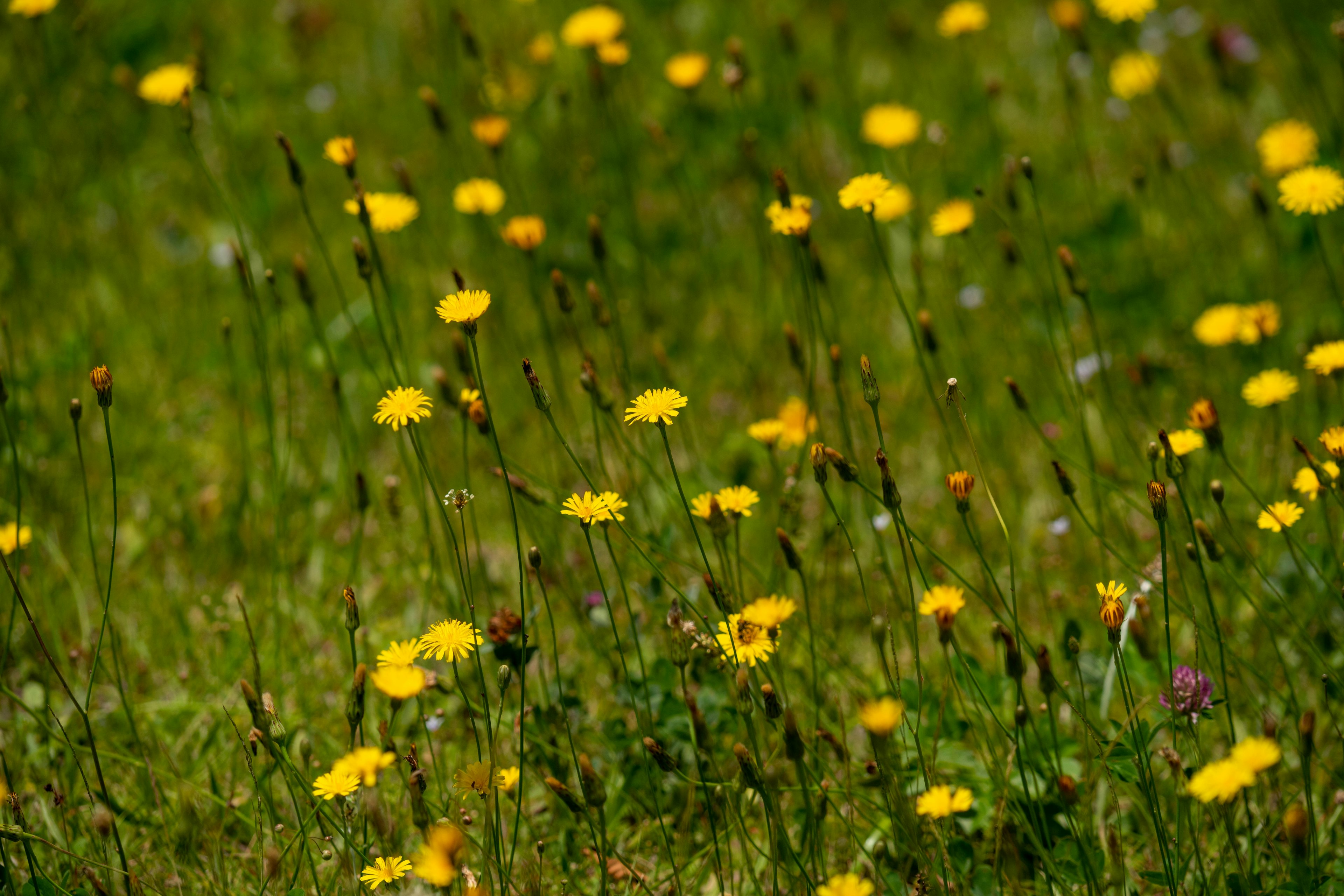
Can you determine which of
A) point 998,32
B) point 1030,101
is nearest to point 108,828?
point 1030,101

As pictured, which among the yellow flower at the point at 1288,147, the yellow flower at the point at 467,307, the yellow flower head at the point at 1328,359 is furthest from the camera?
the yellow flower at the point at 1288,147

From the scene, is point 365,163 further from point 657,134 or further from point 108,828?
point 108,828

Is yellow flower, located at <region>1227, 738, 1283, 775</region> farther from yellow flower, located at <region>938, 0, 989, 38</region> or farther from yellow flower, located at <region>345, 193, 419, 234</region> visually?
yellow flower, located at <region>938, 0, 989, 38</region>

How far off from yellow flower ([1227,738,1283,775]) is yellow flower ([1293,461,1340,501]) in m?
0.66

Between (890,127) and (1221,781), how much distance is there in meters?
2.28

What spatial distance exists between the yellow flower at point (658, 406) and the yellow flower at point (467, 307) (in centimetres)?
26

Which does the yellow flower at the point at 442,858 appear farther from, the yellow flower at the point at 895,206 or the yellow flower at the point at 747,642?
the yellow flower at the point at 895,206

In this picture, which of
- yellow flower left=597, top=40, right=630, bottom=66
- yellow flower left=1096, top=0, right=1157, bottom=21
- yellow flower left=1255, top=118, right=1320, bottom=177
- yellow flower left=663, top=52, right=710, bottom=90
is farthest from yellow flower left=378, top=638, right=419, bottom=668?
yellow flower left=1096, top=0, right=1157, bottom=21

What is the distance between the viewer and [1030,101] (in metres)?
4.00

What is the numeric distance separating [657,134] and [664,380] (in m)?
0.68

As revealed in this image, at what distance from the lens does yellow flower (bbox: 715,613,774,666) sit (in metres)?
1.67

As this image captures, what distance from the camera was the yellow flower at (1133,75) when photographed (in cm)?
328

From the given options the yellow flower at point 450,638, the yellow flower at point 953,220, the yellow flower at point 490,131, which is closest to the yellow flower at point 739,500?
the yellow flower at point 450,638

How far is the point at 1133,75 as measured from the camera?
3.34m
